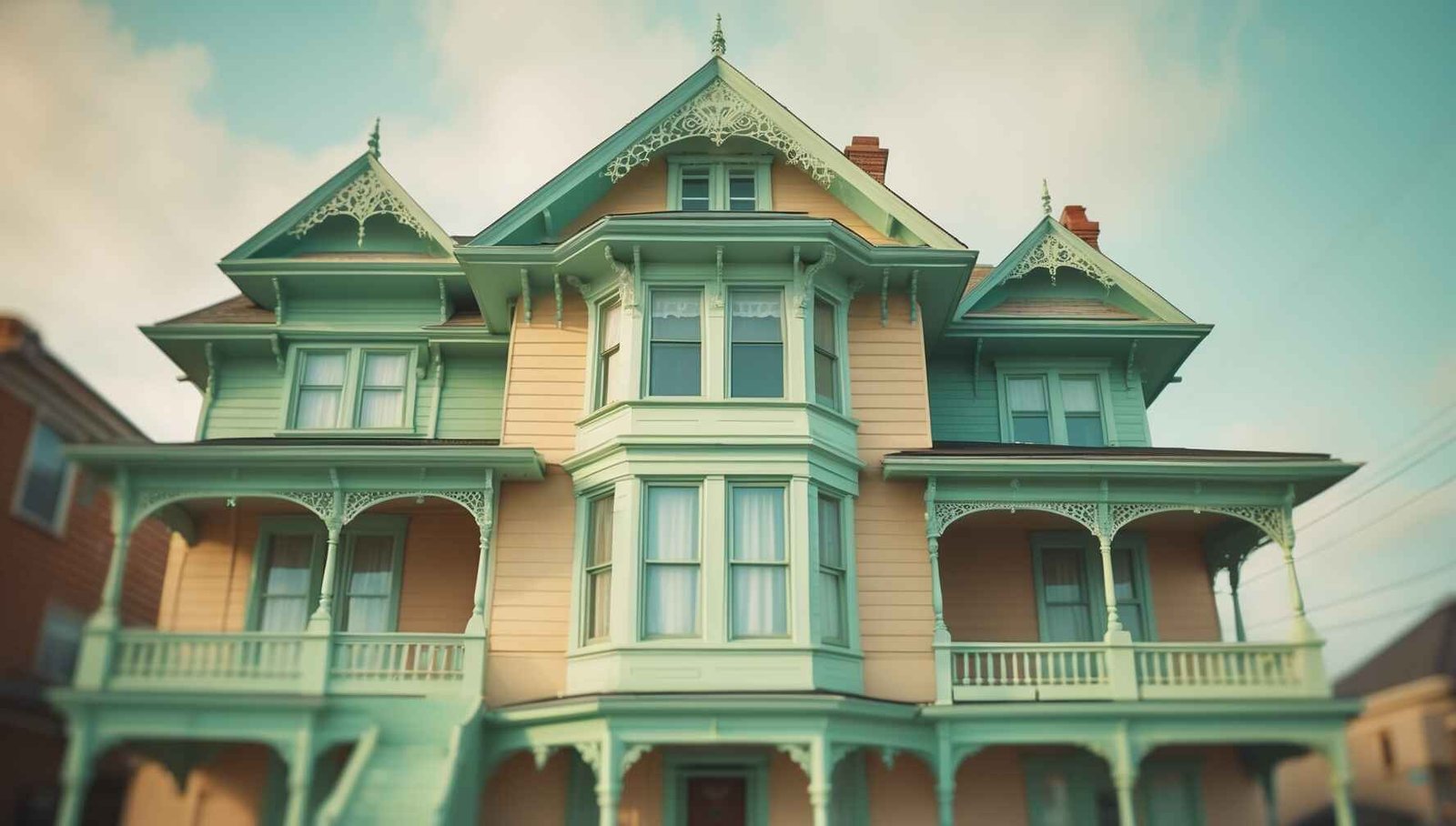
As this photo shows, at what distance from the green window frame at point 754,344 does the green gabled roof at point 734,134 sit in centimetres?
239

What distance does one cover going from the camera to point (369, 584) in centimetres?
1714

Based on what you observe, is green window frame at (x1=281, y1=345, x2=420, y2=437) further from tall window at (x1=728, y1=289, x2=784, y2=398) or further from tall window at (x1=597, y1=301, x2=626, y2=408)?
tall window at (x1=728, y1=289, x2=784, y2=398)

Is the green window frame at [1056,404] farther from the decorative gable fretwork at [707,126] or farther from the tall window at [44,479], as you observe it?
the tall window at [44,479]

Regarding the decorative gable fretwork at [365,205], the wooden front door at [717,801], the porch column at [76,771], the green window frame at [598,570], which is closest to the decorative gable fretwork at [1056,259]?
the green window frame at [598,570]

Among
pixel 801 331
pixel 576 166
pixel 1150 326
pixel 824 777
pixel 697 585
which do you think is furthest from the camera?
pixel 1150 326

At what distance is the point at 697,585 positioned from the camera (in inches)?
584

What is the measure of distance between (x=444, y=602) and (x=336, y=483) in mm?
2553

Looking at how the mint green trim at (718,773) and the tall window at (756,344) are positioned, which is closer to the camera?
the mint green trim at (718,773)

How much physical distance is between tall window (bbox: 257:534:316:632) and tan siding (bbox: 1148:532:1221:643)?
1271cm

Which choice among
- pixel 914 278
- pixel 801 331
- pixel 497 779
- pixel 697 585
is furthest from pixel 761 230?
pixel 497 779

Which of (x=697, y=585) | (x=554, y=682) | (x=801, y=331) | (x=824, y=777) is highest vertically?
(x=801, y=331)

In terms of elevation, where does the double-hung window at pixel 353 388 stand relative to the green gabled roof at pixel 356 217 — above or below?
below

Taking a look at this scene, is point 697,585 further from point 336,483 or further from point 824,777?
point 336,483

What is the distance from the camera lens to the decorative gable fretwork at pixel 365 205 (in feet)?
62.1
